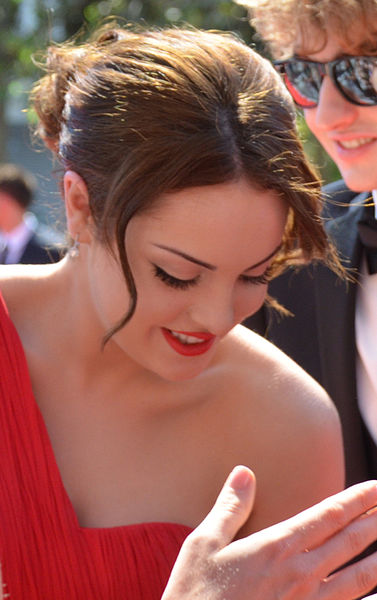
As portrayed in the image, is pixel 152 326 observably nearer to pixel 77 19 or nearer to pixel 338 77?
pixel 338 77

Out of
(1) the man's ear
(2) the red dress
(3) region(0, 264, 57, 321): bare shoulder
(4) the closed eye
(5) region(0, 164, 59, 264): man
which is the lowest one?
(5) region(0, 164, 59, 264): man

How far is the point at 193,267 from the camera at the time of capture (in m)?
1.93

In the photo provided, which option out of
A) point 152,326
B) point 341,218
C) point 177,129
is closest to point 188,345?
point 152,326

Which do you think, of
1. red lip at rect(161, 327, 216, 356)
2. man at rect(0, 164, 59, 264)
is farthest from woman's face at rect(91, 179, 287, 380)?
man at rect(0, 164, 59, 264)

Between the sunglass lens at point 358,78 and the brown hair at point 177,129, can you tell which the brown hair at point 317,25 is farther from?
the brown hair at point 177,129

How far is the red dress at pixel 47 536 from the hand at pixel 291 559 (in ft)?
1.66

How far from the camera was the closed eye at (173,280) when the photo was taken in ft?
6.42

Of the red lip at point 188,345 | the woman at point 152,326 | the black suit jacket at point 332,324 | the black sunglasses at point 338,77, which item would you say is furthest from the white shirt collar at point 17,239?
the red lip at point 188,345

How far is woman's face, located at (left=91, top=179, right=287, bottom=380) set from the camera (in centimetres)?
191

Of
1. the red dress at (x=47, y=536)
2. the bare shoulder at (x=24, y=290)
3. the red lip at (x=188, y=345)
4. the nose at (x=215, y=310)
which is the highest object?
the nose at (x=215, y=310)

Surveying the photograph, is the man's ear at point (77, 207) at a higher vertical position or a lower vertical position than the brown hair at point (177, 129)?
lower

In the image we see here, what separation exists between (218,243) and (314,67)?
0.98m

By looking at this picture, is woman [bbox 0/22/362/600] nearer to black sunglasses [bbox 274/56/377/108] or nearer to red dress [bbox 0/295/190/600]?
red dress [bbox 0/295/190/600]

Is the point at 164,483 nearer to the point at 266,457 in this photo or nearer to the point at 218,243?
the point at 266,457
